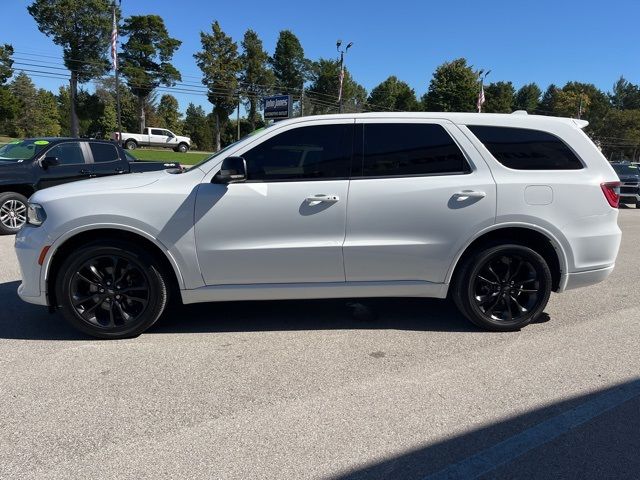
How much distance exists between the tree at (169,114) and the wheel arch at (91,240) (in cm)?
7254

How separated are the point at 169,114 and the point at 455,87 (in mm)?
42521

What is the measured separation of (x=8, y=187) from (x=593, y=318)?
31.3 ft

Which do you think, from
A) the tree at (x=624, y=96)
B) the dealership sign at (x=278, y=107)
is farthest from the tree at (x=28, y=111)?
the tree at (x=624, y=96)

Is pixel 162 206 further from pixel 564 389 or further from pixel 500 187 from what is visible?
pixel 564 389

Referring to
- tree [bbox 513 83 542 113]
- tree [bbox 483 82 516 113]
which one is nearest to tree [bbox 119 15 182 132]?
tree [bbox 483 82 516 113]

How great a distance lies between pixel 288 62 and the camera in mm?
72562

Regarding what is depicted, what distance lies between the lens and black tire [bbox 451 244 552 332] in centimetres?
429

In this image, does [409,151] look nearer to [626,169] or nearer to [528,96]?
[626,169]

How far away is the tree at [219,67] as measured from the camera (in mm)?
61219

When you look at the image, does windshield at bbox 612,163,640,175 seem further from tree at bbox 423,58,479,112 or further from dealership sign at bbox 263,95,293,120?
tree at bbox 423,58,479,112

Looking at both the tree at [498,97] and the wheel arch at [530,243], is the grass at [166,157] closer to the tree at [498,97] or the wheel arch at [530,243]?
the wheel arch at [530,243]

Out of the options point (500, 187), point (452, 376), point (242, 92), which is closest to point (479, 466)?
point (452, 376)

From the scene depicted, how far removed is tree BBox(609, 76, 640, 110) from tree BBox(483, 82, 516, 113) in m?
53.2

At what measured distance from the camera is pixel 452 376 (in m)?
3.53
